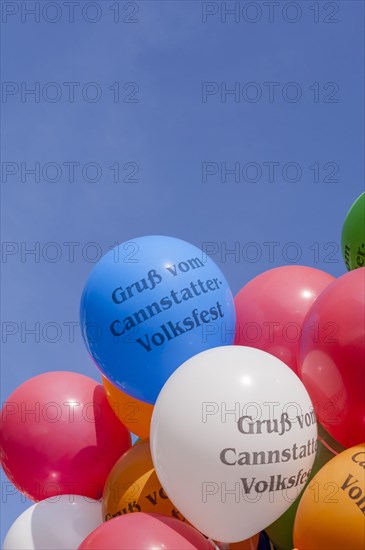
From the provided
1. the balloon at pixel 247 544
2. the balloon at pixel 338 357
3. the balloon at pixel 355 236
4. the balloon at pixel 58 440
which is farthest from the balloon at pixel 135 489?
the balloon at pixel 355 236

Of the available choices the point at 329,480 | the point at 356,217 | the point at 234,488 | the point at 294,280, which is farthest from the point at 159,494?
the point at 356,217

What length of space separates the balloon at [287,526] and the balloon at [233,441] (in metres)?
0.54

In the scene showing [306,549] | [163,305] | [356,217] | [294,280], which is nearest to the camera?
[306,549]

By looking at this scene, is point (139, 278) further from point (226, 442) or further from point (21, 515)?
point (21, 515)

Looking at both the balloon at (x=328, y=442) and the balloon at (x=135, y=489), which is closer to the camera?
the balloon at (x=328, y=442)

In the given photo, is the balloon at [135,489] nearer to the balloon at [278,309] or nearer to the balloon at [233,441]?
the balloon at [233,441]

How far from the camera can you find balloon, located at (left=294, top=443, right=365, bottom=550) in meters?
3.34

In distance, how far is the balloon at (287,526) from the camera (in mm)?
4234

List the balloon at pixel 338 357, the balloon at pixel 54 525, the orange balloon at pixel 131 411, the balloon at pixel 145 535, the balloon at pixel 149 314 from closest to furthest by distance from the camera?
1. the balloon at pixel 145 535
2. the balloon at pixel 338 357
3. the balloon at pixel 149 314
4. the balloon at pixel 54 525
5. the orange balloon at pixel 131 411

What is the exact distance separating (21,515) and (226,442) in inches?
73.0

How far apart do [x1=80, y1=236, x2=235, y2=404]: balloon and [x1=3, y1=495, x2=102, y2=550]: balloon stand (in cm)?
86

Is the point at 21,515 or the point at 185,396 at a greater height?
the point at 185,396

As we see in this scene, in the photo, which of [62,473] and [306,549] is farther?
[62,473]

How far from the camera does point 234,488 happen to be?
11.6 feet
